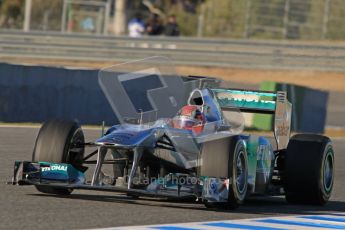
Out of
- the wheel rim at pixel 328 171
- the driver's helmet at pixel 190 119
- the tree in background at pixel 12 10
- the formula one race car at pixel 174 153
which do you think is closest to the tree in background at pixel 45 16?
the tree in background at pixel 12 10

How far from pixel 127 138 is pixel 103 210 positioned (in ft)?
2.49

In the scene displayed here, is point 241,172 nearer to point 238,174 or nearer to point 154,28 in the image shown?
point 238,174

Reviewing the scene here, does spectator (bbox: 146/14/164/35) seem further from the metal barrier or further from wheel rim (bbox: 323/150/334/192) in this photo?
wheel rim (bbox: 323/150/334/192)

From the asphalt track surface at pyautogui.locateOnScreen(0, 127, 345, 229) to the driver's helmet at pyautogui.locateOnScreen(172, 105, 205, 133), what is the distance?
735 mm

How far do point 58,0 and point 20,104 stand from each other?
3009 cm

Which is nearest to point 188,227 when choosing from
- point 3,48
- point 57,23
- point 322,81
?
point 3,48

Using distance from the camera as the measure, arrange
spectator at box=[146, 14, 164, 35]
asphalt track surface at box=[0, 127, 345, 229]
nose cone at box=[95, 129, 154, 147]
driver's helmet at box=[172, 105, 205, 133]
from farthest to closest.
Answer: spectator at box=[146, 14, 164, 35], driver's helmet at box=[172, 105, 205, 133], nose cone at box=[95, 129, 154, 147], asphalt track surface at box=[0, 127, 345, 229]

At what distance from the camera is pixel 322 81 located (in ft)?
125

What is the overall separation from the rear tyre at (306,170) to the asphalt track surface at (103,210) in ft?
0.40

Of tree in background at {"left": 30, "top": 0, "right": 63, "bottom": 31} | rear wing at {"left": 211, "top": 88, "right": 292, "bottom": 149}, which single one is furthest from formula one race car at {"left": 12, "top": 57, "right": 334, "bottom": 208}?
tree in background at {"left": 30, "top": 0, "right": 63, "bottom": 31}

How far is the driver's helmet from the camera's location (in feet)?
34.1

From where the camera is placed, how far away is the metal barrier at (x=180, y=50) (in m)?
36.3

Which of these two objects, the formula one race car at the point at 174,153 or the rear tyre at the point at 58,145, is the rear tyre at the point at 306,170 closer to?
the formula one race car at the point at 174,153

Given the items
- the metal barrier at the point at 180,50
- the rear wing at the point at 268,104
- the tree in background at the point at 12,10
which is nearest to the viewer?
the rear wing at the point at 268,104
